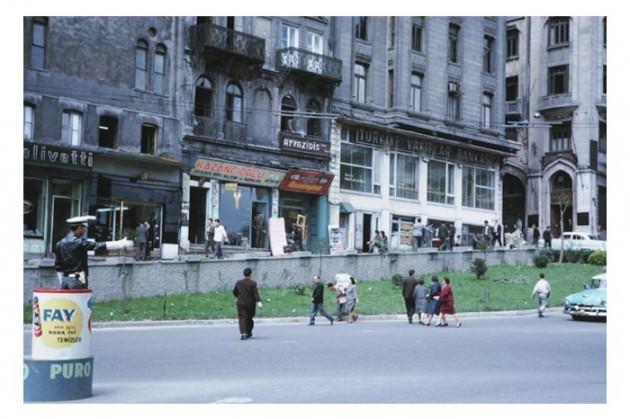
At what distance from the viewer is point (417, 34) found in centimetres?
4122

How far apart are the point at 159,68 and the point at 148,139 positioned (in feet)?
8.90

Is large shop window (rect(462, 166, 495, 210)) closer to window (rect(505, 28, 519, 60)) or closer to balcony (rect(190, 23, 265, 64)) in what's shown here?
window (rect(505, 28, 519, 60))

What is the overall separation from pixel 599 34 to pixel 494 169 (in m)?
22.3

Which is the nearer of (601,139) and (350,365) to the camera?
(350,365)

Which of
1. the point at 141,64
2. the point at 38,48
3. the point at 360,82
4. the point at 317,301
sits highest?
the point at 360,82

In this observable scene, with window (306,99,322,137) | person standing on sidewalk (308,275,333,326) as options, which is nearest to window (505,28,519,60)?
window (306,99,322,137)

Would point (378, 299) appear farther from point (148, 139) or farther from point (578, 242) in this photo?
point (148, 139)

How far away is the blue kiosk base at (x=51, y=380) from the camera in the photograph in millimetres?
10344

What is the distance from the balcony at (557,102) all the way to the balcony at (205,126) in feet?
44.5

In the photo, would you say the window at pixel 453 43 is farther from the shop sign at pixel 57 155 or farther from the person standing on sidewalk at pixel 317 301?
the person standing on sidewalk at pixel 317 301

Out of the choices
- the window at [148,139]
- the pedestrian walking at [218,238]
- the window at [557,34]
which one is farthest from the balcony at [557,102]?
the window at [148,139]

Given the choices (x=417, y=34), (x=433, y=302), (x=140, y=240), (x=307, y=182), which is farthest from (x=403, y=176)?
(x=433, y=302)

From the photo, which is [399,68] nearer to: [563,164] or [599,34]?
[563,164]

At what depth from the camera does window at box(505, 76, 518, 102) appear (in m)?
42.5
